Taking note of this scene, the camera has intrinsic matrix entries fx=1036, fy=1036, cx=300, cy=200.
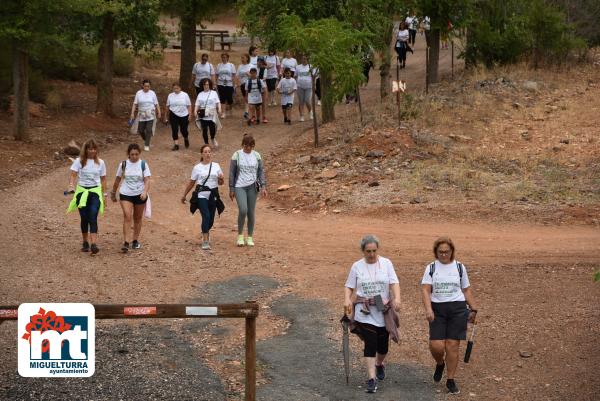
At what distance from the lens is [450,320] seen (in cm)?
977

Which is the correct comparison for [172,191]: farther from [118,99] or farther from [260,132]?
[118,99]

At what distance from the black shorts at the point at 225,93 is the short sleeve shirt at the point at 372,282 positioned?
1723 centimetres

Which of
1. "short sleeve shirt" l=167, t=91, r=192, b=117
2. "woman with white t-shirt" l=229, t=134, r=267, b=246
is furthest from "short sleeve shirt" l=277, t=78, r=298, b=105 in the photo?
"woman with white t-shirt" l=229, t=134, r=267, b=246

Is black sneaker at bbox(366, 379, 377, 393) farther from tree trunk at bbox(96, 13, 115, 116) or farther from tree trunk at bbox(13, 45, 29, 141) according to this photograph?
tree trunk at bbox(96, 13, 115, 116)

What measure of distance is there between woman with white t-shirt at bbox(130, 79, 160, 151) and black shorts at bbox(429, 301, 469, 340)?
42.8 feet

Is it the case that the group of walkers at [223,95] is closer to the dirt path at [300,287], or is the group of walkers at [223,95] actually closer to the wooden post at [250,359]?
the dirt path at [300,287]

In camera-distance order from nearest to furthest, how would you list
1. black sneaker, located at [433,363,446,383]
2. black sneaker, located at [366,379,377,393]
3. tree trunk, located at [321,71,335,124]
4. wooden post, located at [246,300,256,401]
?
wooden post, located at [246,300,256,401] < black sneaker, located at [366,379,377,393] < black sneaker, located at [433,363,446,383] < tree trunk, located at [321,71,335,124]

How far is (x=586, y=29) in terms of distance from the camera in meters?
31.7

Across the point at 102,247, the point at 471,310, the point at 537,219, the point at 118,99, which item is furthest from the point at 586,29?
the point at 471,310

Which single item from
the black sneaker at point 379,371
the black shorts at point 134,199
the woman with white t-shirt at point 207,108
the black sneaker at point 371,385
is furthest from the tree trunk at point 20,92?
the black sneaker at point 371,385

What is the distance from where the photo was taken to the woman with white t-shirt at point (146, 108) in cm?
2178

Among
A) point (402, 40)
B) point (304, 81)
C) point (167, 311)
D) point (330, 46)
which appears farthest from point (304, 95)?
point (167, 311)

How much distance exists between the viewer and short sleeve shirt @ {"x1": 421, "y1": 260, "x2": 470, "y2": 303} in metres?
9.72

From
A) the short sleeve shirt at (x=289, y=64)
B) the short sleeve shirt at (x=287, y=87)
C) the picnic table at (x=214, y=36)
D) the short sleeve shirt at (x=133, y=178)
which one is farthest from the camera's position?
the picnic table at (x=214, y=36)
